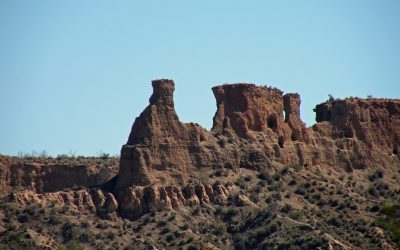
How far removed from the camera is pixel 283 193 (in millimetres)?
101875

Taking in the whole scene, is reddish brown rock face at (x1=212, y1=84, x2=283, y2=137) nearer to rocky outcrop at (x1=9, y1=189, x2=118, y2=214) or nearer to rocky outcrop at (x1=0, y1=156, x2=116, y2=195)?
rocky outcrop at (x1=0, y1=156, x2=116, y2=195)

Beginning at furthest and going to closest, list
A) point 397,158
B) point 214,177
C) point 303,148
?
point 397,158 < point 303,148 < point 214,177

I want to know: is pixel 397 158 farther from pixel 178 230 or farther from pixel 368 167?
pixel 178 230

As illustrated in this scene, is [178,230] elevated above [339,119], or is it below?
below

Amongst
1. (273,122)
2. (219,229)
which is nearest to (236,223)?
(219,229)

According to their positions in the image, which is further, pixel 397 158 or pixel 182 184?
pixel 397 158

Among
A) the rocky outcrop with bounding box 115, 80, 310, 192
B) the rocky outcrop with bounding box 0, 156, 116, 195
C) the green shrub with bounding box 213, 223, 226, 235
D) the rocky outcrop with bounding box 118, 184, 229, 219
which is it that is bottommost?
the green shrub with bounding box 213, 223, 226, 235

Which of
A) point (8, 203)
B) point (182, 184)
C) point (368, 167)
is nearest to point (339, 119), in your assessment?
point (368, 167)

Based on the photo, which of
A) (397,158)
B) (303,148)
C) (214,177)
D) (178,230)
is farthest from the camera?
(397,158)

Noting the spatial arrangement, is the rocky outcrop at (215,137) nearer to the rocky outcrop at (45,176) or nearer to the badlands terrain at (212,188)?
the badlands terrain at (212,188)

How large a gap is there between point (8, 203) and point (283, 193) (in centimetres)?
1953

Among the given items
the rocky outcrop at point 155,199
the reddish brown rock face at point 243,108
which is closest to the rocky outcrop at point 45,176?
the rocky outcrop at point 155,199

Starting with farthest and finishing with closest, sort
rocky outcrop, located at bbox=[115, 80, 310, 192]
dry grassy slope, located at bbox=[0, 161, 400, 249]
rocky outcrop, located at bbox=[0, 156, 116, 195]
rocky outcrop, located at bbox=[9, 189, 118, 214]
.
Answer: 1. rocky outcrop, located at bbox=[0, 156, 116, 195]
2. rocky outcrop, located at bbox=[115, 80, 310, 192]
3. rocky outcrop, located at bbox=[9, 189, 118, 214]
4. dry grassy slope, located at bbox=[0, 161, 400, 249]

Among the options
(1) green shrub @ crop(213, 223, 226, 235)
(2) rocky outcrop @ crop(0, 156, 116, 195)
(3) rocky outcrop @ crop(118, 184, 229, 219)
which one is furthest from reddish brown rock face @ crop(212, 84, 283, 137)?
(1) green shrub @ crop(213, 223, 226, 235)
